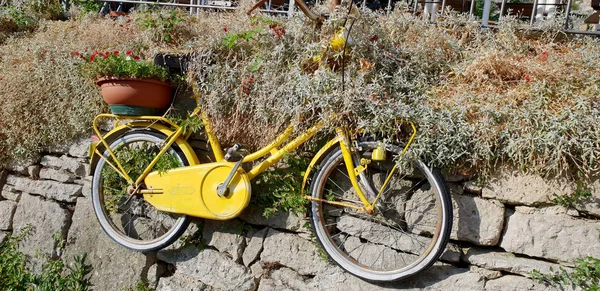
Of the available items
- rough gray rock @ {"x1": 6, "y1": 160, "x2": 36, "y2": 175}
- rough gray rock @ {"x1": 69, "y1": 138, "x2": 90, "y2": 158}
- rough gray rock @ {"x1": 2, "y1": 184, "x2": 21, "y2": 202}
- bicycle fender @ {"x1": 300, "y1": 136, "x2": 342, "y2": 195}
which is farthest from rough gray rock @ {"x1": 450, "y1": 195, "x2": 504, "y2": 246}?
rough gray rock @ {"x1": 2, "y1": 184, "x2": 21, "y2": 202}

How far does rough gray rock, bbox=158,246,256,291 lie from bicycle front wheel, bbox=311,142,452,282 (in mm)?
688

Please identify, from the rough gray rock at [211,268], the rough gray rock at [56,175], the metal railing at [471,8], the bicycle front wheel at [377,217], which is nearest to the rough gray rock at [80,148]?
the rough gray rock at [56,175]

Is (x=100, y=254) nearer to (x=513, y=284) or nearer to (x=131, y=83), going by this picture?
(x=131, y=83)

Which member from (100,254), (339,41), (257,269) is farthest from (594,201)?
(100,254)

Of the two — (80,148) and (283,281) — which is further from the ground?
(80,148)

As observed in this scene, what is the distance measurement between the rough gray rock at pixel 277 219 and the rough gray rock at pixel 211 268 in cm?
34

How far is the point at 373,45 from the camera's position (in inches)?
144

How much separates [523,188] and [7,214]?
4.32 meters

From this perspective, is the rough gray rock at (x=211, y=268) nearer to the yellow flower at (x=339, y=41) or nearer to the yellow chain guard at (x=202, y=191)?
the yellow chain guard at (x=202, y=191)

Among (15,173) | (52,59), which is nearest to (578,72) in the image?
(52,59)

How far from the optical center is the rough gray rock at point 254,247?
3.72 m

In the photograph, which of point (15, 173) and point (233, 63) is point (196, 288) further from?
point (15, 173)

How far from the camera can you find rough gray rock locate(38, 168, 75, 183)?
14.9 ft

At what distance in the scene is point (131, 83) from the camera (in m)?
3.80
